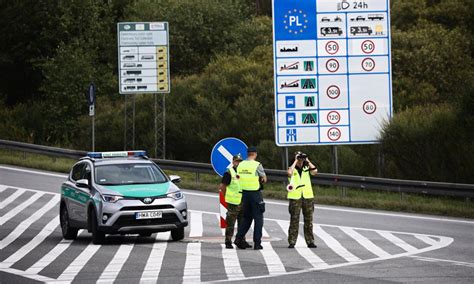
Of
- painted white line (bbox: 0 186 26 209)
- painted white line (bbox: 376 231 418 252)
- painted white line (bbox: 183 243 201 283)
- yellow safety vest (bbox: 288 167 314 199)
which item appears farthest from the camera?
painted white line (bbox: 0 186 26 209)

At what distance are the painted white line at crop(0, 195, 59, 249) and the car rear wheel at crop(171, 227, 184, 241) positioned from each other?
3137mm

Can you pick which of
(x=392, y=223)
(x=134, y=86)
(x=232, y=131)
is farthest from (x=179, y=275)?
(x=232, y=131)

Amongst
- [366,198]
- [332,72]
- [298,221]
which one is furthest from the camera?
[332,72]

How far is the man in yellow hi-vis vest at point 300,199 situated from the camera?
21.3m

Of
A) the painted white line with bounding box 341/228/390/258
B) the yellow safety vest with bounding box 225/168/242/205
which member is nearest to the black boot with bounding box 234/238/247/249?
the yellow safety vest with bounding box 225/168/242/205

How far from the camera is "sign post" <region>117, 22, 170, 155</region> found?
47.5 metres

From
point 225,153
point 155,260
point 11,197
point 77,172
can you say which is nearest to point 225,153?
point 225,153

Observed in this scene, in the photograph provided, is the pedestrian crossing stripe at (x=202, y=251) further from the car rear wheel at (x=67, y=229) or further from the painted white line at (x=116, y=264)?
the car rear wheel at (x=67, y=229)

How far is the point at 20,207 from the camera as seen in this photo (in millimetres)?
31609

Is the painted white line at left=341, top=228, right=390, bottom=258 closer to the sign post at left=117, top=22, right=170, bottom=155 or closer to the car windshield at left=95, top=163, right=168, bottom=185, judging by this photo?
the car windshield at left=95, top=163, right=168, bottom=185

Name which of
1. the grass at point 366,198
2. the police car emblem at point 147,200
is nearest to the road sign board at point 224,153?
the police car emblem at point 147,200

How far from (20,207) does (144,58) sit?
55.7ft

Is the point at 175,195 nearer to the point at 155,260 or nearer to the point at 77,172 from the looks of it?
the point at 77,172

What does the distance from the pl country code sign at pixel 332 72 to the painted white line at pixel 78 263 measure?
48.5 feet
